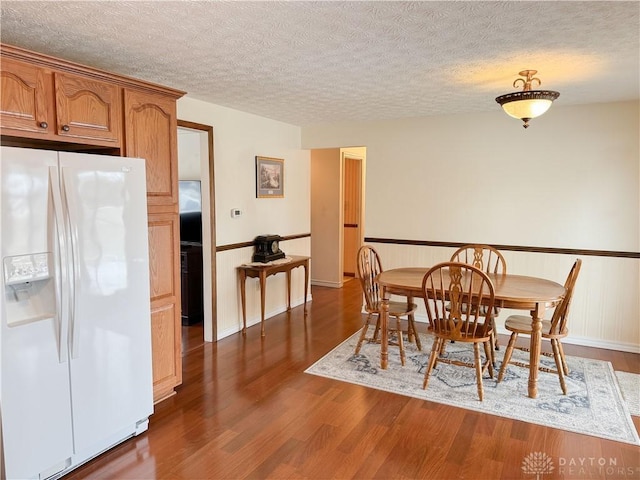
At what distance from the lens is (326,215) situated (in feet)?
22.0

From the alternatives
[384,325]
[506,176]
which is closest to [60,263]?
[384,325]

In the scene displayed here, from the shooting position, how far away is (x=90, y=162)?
7.25ft

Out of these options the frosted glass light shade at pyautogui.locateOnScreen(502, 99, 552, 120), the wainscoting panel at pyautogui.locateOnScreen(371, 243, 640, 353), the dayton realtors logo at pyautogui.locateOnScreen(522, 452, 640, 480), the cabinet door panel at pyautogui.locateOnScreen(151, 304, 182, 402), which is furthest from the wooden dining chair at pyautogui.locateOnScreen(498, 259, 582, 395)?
the cabinet door panel at pyautogui.locateOnScreen(151, 304, 182, 402)

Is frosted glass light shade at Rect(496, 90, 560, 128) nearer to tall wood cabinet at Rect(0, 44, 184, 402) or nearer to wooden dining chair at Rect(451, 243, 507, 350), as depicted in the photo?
wooden dining chair at Rect(451, 243, 507, 350)

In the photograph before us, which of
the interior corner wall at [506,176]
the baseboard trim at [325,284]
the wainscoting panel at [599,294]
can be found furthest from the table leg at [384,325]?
the baseboard trim at [325,284]

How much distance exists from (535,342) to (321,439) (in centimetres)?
156

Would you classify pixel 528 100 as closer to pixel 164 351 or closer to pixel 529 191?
pixel 529 191

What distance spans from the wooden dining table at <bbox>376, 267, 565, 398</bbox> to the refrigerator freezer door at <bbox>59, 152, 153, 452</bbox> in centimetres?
174

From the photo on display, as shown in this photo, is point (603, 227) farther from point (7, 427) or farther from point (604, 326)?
point (7, 427)

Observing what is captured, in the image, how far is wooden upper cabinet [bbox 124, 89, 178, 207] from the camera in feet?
8.54

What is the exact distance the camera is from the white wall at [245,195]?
164 inches

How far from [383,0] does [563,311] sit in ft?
7.64

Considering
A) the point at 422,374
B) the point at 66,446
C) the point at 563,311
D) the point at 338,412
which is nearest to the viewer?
the point at 66,446

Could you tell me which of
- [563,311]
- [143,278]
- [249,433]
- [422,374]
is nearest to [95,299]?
[143,278]
